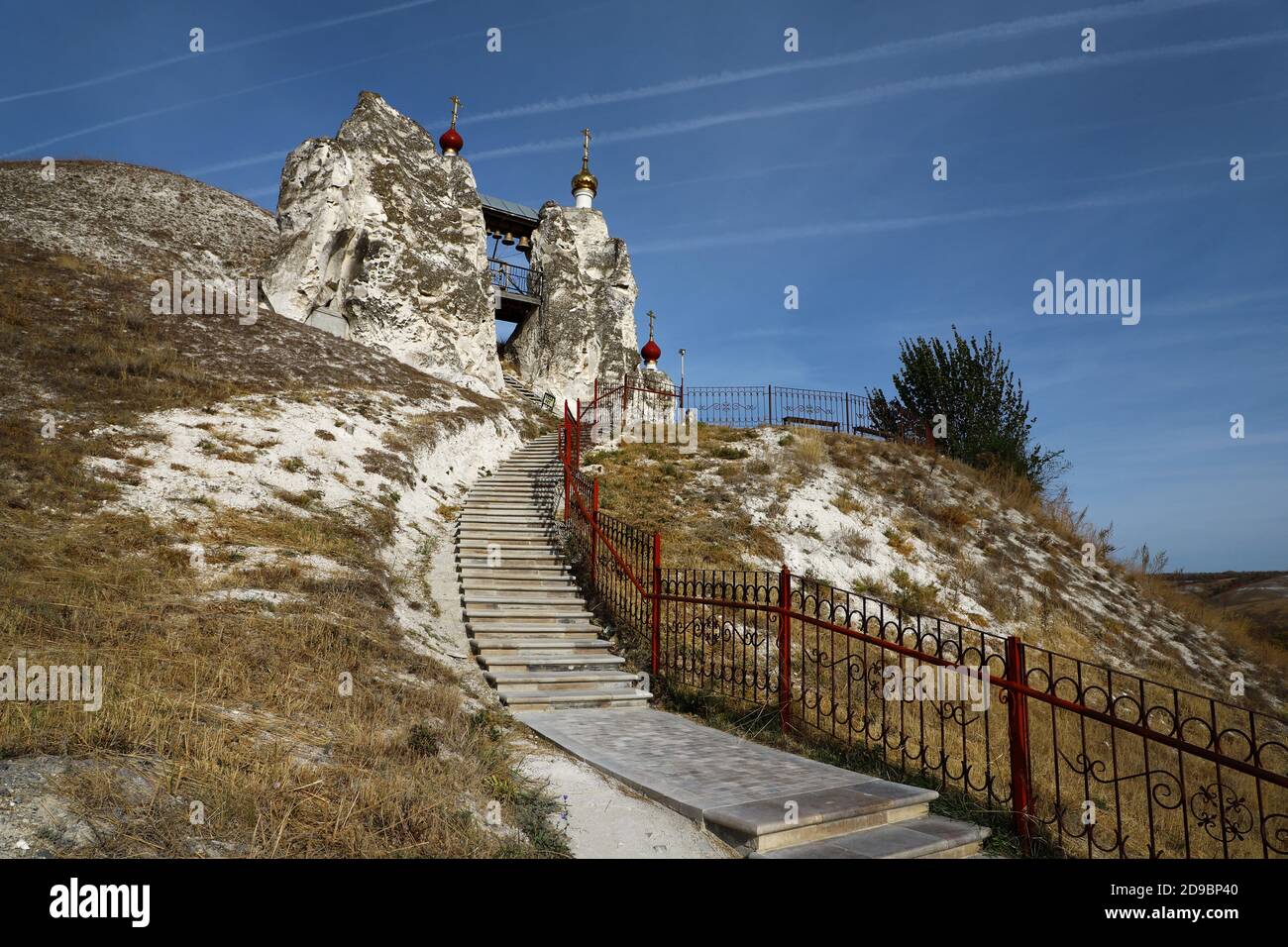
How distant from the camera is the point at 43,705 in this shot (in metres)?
4.43

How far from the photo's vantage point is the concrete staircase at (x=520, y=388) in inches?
1223

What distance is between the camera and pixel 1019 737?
17.0 feet

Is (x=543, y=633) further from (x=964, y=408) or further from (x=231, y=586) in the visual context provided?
(x=964, y=408)

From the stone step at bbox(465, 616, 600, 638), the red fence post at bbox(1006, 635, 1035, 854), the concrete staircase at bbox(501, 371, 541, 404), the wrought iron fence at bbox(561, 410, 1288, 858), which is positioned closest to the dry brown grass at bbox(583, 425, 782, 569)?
the wrought iron fence at bbox(561, 410, 1288, 858)

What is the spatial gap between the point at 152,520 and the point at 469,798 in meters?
7.47

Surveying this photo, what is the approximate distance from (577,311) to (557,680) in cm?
2667

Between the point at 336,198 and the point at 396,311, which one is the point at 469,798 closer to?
the point at 396,311

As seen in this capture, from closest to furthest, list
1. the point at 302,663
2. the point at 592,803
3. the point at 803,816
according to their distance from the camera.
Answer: the point at 803,816
the point at 592,803
the point at 302,663

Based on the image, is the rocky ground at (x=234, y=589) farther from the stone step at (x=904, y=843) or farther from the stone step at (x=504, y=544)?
the stone step at (x=904, y=843)

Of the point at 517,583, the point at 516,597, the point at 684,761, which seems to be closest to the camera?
the point at 684,761

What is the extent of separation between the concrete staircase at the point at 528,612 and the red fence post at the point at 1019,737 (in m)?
4.85

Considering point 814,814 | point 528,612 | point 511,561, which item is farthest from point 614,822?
point 511,561

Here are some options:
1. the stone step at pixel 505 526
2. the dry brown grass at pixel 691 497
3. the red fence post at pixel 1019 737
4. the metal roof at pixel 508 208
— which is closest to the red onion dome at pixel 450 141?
the metal roof at pixel 508 208

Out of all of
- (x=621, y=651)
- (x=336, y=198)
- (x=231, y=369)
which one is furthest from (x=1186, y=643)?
(x=336, y=198)
